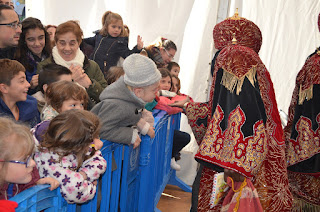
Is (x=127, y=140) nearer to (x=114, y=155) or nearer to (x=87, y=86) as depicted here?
(x=114, y=155)

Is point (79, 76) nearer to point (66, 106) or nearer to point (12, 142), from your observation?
point (66, 106)

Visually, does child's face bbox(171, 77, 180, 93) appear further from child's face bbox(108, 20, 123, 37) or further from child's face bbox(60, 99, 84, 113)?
child's face bbox(60, 99, 84, 113)

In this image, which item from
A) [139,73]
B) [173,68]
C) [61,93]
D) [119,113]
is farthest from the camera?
[173,68]

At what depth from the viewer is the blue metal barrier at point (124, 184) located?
1.25 meters

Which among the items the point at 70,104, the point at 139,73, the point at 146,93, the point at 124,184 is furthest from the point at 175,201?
the point at 70,104

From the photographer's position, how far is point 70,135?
1.53 m

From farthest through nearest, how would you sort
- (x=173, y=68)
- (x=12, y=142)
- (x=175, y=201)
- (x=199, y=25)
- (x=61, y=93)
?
(x=199, y=25) → (x=173, y=68) → (x=175, y=201) → (x=61, y=93) → (x=12, y=142)

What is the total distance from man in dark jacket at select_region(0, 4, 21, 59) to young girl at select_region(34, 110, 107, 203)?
1.29 m

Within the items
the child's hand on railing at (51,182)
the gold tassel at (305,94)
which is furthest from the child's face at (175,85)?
the child's hand on railing at (51,182)

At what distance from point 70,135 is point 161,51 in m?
2.95

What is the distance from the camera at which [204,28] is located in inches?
175

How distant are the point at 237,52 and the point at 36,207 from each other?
0.99 meters

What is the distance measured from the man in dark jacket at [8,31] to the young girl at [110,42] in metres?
1.34

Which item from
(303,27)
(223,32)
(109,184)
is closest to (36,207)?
(109,184)
